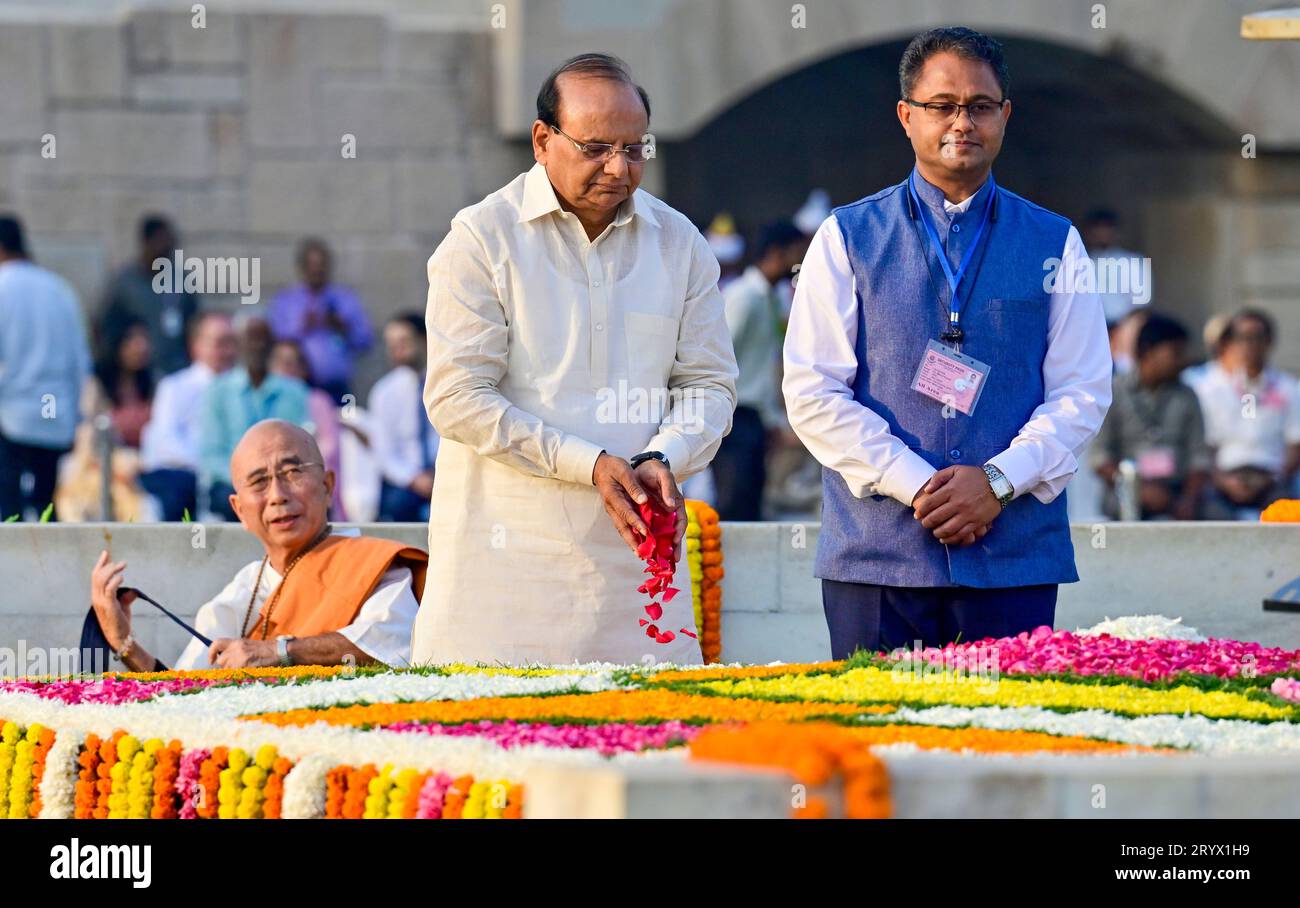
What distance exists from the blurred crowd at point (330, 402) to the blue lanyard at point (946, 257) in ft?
16.6

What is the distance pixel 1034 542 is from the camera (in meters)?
5.10

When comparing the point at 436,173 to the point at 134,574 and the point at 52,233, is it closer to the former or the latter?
the point at 52,233

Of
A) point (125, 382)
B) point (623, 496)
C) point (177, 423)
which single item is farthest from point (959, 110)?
point (125, 382)

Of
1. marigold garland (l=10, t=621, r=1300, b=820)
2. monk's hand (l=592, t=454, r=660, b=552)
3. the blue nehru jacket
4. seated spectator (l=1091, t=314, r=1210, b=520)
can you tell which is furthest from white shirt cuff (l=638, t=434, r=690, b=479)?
seated spectator (l=1091, t=314, r=1210, b=520)

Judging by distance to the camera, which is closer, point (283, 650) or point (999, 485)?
point (999, 485)

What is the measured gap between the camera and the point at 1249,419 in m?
11.5

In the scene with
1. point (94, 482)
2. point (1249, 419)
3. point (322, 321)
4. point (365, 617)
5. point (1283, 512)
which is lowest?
point (365, 617)

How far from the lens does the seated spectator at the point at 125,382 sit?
37.2 ft

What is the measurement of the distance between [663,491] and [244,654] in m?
1.15

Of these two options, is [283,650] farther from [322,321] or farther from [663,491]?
[322,321]

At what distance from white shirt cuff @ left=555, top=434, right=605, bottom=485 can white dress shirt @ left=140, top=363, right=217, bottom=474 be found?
19.4 feet

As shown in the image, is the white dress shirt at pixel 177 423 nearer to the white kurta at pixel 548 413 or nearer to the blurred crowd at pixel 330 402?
the blurred crowd at pixel 330 402

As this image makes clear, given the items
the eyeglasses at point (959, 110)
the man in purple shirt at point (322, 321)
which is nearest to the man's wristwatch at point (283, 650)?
the eyeglasses at point (959, 110)
